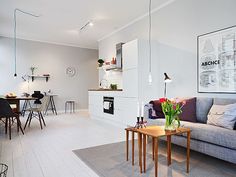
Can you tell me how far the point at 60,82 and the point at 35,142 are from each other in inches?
181

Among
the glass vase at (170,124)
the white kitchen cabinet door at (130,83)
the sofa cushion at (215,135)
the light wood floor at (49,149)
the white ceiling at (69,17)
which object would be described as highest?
the white ceiling at (69,17)

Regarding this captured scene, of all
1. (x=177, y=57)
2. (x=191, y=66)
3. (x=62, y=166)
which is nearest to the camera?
(x=62, y=166)

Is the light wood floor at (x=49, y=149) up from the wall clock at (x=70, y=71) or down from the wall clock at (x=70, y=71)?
down

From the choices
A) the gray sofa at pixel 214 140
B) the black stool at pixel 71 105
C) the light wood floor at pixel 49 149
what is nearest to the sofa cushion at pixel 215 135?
the gray sofa at pixel 214 140

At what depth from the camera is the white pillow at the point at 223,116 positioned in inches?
92.8

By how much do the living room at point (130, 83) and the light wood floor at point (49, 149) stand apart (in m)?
Result: 0.02

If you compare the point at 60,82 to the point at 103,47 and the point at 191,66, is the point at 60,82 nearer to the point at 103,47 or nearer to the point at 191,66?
the point at 103,47

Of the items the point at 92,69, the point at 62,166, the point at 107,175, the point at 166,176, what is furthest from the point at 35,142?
the point at 92,69

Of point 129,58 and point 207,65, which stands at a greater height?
point 129,58

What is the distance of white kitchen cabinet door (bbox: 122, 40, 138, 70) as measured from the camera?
420 cm

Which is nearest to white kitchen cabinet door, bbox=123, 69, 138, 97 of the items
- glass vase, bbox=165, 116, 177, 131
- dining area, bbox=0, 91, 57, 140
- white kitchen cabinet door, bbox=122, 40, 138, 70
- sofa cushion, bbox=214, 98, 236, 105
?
white kitchen cabinet door, bbox=122, 40, 138, 70

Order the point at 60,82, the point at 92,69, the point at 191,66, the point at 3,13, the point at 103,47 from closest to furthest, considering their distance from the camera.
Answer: the point at 191,66, the point at 3,13, the point at 103,47, the point at 60,82, the point at 92,69

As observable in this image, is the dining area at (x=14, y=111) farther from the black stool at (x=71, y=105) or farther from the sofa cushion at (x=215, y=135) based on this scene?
the sofa cushion at (x=215, y=135)

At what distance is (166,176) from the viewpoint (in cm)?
204
